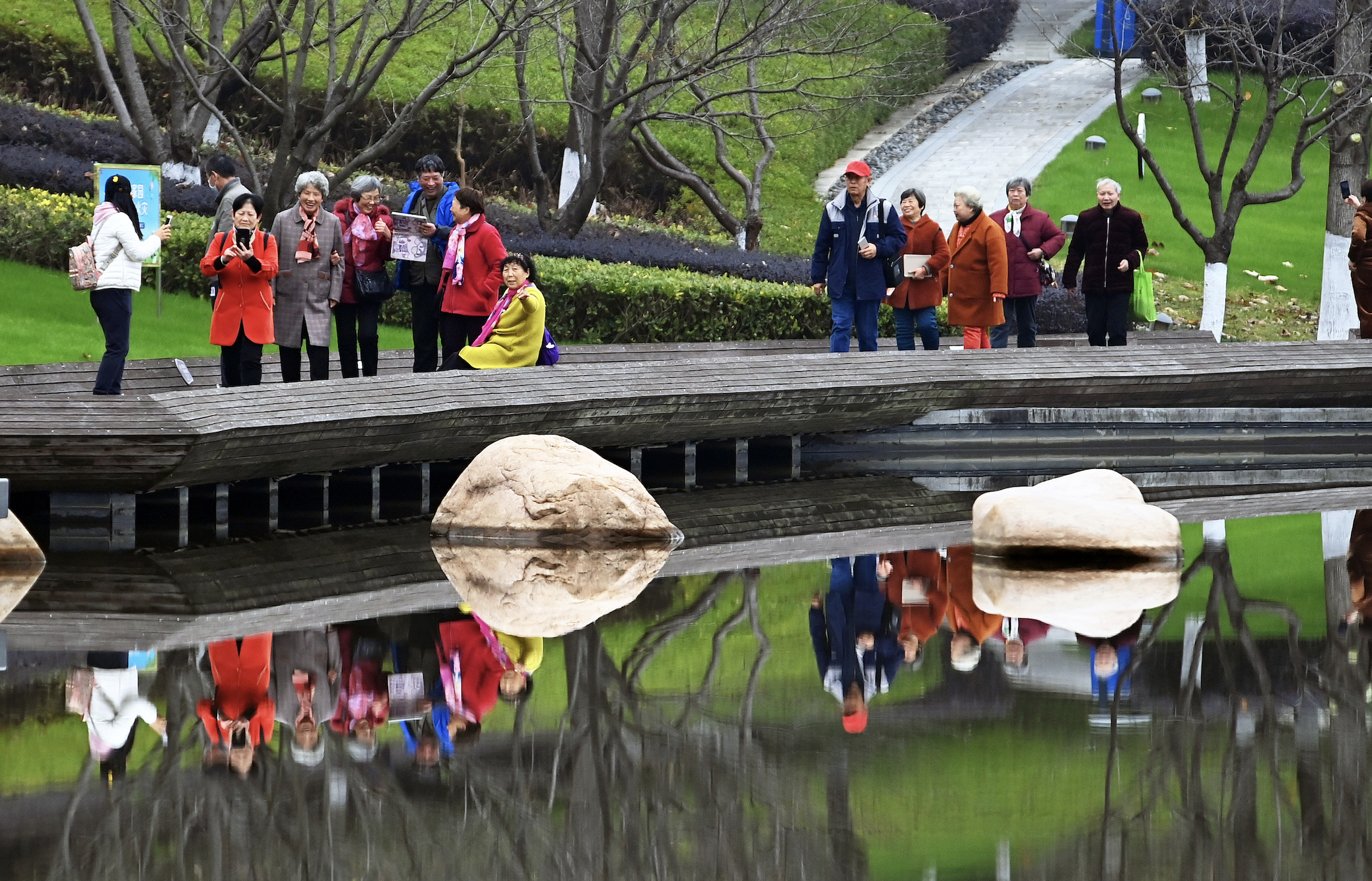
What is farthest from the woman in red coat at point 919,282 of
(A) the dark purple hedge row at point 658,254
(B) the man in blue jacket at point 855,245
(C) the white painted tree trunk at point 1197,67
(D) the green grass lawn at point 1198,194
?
(D) the green grass lawn at point 1198,194

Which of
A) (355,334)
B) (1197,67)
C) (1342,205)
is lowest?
(355,334)

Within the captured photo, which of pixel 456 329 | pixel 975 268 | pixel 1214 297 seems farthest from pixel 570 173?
pixel 456 329

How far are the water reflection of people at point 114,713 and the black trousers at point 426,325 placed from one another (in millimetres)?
6351

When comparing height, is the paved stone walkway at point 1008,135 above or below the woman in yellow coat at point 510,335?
above

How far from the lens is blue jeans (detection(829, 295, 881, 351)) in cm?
1552

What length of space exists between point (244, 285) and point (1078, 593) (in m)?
6.24

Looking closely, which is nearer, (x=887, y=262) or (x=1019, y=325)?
(x=887, y=262)

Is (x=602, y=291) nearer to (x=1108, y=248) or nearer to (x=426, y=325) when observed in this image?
(x=426, y=325)

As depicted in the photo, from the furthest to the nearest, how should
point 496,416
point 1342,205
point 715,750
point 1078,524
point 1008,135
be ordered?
point 1008,135
point 1342,205
point 496,416
point 1078,524
point 715,750

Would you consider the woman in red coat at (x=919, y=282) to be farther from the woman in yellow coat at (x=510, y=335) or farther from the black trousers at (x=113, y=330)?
the black trousers at (x=113, y=330)

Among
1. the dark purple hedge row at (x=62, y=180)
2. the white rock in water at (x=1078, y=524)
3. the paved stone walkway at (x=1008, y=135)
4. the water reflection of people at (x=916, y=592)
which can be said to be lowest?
the water reflection of people at (x=916, y=592)

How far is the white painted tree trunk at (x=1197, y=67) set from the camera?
2342 centimetres

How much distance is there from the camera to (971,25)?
125 feet

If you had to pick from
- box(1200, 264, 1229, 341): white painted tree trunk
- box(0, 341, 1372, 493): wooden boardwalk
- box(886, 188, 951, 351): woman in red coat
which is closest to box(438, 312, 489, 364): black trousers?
box(0, 341, 1372, 493): wooden boardwalk
